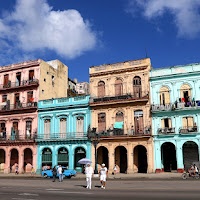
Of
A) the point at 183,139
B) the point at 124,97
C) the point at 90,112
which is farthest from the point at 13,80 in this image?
the point at 183,139

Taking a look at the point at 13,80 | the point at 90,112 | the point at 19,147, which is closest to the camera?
the point at 90,112

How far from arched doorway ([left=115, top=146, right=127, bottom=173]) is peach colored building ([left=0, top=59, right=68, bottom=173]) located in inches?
459

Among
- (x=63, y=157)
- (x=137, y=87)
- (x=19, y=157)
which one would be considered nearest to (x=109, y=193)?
(x=137, y=87)

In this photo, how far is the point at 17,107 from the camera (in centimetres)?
3841

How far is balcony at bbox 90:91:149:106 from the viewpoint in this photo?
1233 inches

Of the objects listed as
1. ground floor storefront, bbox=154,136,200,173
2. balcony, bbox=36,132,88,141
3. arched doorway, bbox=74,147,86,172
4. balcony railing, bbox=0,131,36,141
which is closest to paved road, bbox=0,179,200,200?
ground floor storefront, bbox=154,136,200,173

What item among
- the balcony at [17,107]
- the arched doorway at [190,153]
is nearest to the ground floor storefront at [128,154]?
the arched doorway at [190,153]

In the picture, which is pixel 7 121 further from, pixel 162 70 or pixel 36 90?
pixel 162 70

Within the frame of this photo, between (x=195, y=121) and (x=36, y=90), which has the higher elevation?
(x=36, y=90)

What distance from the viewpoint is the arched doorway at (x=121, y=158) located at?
32.6 meters

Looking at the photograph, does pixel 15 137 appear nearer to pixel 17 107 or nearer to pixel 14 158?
pixel 14 158

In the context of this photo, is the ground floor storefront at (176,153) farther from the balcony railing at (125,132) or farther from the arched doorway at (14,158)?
the arched doorway at (14,158)

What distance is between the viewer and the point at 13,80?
40281mm

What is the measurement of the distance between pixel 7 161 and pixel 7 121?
5.91 m
